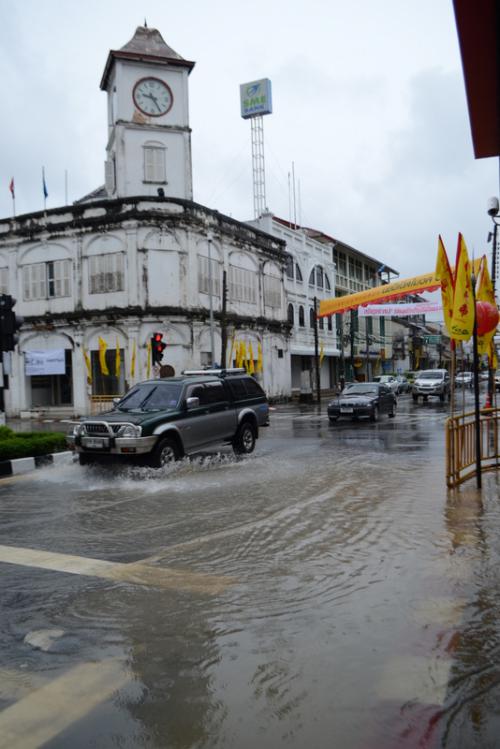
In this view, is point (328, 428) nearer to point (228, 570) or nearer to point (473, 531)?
point (473, 531)

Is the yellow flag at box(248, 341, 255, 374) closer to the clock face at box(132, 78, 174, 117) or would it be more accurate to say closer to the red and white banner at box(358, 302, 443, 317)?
the red and white banner at box(358, 302, 443, 317)

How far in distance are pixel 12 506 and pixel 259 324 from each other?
3055cm

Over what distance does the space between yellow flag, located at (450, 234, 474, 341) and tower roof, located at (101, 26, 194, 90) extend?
95.8 feet

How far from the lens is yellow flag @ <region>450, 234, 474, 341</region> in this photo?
348 inches

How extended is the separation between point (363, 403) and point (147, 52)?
22.5 metres

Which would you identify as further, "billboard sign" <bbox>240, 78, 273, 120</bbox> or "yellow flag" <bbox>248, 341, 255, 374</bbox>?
"billboard sign" <bbox>240, 78, 273, 120</bbox>

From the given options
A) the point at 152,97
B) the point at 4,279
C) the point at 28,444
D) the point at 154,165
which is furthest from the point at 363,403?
the point at 4,279

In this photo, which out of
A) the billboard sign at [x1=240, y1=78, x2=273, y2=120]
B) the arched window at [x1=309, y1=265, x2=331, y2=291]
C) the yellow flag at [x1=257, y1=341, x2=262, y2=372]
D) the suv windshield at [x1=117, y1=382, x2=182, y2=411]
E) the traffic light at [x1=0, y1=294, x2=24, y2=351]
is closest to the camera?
the suv windshield at [x1=117, y1=382, x2=182, y2=411]

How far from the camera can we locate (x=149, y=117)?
33656 mm

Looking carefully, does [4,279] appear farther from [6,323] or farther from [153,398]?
[153,398]

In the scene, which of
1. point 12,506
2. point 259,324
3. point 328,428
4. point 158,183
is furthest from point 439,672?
point 259,324

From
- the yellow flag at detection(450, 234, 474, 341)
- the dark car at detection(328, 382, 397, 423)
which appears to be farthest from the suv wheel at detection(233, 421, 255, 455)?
the dark car at detection(328, 382, 397, 423)

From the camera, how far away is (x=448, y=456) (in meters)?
9.16

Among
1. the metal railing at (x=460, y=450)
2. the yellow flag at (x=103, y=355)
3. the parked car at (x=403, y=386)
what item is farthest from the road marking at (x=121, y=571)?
the parked car at (x=403, y=386)
